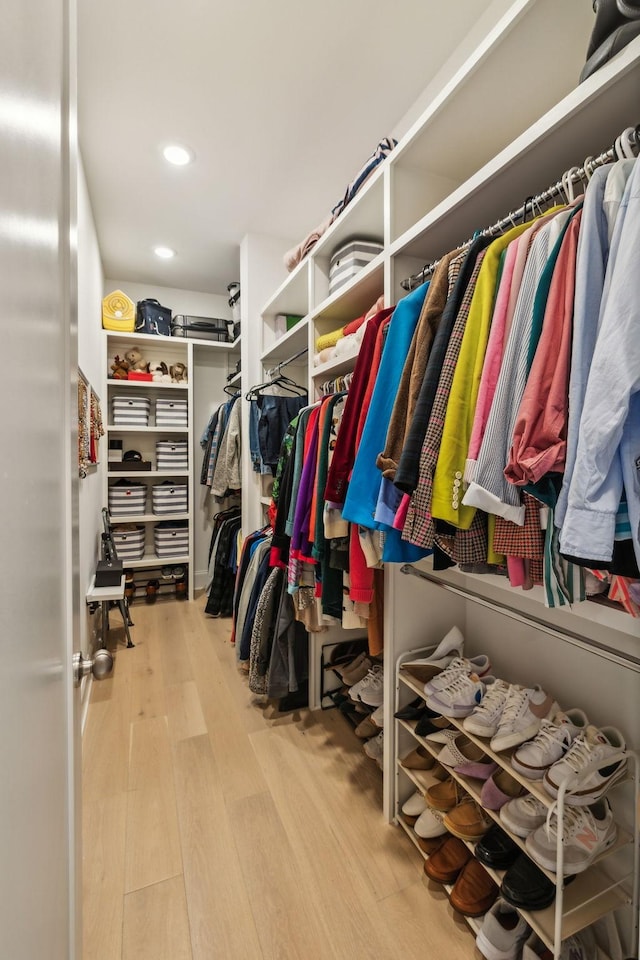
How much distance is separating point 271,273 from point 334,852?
122 inches

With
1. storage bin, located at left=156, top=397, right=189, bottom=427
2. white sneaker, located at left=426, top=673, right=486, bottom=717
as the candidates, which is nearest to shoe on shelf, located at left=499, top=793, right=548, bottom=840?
white sneaker, located at left=426, top=673, right=486, bottom=717

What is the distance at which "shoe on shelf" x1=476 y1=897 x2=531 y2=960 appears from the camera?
101 cm

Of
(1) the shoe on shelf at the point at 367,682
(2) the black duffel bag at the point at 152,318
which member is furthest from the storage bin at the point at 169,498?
(1) the shoe on shelf at the point at 367,682

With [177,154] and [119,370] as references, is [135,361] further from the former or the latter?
[177,154]

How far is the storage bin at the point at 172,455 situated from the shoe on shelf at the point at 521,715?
313 cm

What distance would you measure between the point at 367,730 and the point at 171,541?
7.93ft

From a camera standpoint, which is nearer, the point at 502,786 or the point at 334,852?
the point at 502,786

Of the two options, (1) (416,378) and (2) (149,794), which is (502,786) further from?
(2) (149,794)

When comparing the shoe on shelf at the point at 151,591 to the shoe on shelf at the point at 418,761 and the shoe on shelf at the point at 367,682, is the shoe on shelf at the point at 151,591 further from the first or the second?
the shoe on shelf at the point at 418,761

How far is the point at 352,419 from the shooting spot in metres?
1.25

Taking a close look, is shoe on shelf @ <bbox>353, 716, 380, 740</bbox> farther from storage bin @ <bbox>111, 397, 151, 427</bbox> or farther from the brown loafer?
storage bin @ <bbox>111, 397, 151, 427</bbox>

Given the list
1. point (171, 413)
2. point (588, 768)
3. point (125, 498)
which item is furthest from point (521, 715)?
point (171, 413)

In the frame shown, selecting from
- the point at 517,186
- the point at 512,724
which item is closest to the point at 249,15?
the point at 517,186

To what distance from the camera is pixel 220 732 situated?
190cm
